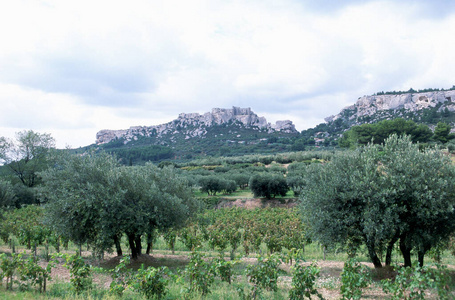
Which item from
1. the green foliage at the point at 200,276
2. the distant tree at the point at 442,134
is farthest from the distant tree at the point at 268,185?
the distant tree at the point at 442,134

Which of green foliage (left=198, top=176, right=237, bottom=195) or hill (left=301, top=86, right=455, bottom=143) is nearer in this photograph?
green foliage (left=198, top=176, right=237, bottom=195)

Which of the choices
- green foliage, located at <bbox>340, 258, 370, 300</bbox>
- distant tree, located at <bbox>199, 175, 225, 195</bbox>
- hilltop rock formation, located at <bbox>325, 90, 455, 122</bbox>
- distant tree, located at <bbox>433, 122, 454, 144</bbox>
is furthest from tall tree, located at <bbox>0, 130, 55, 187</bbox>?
hilltop rock formation, located at <bbox>325, 90, 455, 122</bbox>

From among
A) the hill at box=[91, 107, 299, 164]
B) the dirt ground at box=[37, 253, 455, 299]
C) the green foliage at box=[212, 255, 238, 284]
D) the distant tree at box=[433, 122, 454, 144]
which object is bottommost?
the dirt ground at box=[37, 253, 455, 299]

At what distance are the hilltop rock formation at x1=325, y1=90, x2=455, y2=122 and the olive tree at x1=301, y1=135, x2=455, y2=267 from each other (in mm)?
121033

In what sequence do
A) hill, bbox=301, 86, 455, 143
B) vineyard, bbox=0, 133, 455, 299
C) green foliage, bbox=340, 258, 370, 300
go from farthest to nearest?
hill, bbox=301, 86, 455, 143 < vineyard, bbox=0, 133, 455, 299 < green foliage, bbox=340, 258, 370, 300

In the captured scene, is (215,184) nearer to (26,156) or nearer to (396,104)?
(26,156)

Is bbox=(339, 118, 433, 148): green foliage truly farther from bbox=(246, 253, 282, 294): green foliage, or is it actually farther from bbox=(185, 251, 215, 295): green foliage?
bbox=(185, 251, 215, 295): green foliage

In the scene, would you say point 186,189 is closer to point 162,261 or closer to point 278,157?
point 162,261

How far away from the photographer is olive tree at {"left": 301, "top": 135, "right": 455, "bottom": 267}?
362 inches

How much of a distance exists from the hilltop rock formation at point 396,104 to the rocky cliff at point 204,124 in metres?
34.7

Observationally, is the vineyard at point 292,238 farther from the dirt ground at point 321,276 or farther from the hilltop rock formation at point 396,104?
the hilltop rock formation at point 396,104

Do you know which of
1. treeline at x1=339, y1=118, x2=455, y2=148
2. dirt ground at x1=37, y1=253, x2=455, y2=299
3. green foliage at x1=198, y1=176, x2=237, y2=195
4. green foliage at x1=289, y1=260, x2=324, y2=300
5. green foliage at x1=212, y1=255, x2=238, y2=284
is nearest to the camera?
green foliage at x1=289, y1=260, x2=324, y2=300

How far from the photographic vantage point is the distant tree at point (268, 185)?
4678cm

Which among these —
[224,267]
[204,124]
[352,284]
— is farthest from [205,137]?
[352,284]
